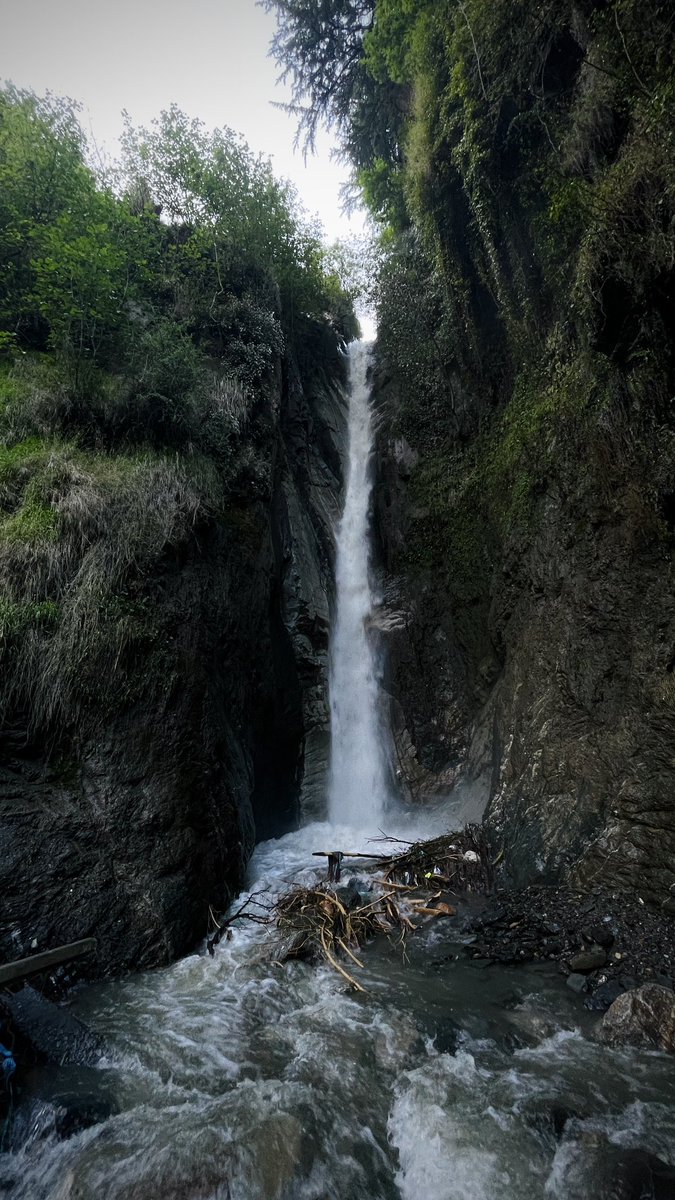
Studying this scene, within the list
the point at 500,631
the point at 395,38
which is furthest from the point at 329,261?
the point at 500,631

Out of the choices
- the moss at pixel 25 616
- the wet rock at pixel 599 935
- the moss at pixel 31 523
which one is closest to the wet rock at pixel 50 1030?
the moss at pixel 25 616

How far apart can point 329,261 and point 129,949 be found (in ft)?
67.0

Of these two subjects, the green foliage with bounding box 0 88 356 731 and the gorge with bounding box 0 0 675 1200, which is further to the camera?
the green foliage with bounding box 0 88 356 731

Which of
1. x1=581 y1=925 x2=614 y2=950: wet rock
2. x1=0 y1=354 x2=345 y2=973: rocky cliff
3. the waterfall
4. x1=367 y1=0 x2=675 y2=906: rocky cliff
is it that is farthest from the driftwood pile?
the waterfall

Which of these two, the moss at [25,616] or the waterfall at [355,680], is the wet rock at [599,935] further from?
the moss at [25,616]

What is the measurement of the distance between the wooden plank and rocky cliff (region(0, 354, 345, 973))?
0.90 feet

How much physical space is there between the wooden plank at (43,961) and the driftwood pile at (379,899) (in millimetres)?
1711

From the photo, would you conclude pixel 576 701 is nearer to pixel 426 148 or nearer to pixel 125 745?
pixel 125 745

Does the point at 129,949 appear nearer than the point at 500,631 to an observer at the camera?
Yes

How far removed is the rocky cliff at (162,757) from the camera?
462 centimetres

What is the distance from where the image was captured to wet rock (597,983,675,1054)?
11.7ft

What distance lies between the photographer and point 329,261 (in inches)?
736

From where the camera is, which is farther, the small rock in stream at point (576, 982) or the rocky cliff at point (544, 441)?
the rocky cliff at point (544, 441)

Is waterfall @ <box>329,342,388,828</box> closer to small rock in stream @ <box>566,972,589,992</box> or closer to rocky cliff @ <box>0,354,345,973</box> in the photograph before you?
rocky cliff @ <box>0,354,345,973</box>
